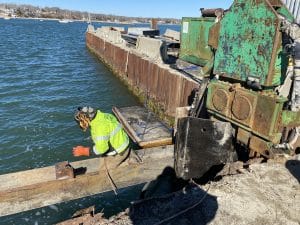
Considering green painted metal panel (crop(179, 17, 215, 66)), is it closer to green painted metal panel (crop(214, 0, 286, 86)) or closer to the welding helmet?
green painted metal panel (crop(214, 0, 286, 86))

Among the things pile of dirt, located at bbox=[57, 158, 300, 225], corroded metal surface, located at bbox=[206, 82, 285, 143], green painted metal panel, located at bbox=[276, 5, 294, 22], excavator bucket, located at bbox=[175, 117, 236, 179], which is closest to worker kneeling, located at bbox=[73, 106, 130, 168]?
excavator bucket, located at bbox=[175, 117, 236, 179]

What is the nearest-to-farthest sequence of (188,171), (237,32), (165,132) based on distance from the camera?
(237,32) → (188,171) → (165,132)

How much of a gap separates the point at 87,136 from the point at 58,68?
51.4ft

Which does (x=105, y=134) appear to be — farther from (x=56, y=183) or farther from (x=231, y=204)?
(x=231, y=204)

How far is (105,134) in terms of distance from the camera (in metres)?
5.73

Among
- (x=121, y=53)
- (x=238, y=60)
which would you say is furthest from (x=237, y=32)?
(x=121, y=53)

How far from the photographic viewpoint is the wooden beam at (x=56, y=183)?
5207 millimetres

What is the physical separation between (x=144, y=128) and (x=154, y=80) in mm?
4659

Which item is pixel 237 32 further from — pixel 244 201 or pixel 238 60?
pixel 244 201

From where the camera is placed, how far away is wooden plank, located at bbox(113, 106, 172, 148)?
8875 millimetres

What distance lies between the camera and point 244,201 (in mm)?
5141

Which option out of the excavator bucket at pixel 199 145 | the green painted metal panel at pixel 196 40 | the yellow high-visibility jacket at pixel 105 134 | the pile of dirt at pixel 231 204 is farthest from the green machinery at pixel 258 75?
the green painted metal panel at pixel 196 40

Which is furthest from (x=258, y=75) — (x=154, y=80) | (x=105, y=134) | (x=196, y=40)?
(x=154, y=80)

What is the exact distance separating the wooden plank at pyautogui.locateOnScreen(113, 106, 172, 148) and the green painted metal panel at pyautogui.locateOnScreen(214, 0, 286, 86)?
10.9 ft
